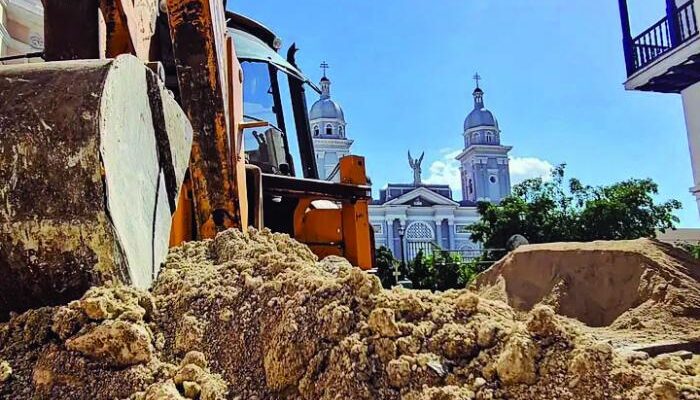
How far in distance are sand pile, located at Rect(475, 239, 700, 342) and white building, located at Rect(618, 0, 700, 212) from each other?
2.46 m

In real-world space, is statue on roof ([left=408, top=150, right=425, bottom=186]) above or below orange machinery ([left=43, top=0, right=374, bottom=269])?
above

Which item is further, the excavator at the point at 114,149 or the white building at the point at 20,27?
the white building at the point at 20,27

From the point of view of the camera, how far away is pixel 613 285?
840 cm

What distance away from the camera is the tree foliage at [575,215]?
1705 centimetres

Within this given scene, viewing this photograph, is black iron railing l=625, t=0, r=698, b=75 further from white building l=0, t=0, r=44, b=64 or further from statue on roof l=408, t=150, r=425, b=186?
statue on roof l=408, t=150, r=425, b=186

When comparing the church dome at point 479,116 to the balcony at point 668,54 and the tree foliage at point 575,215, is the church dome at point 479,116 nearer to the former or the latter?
the tree foliage at point 575,215

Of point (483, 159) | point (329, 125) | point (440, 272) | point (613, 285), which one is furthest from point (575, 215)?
point (483, 159)

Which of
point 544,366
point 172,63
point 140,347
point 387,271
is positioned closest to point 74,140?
point 140,347

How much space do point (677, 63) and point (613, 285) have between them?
13.7ft

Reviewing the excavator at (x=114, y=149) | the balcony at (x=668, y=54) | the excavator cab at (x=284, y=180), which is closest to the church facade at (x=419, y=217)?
the balcony at (x=668, y=54)

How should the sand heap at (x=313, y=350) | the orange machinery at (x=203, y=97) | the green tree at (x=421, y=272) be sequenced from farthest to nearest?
the green tree at (x=421, y=272) < the orange machinery at (x=203, y=97) < the sand heap at (x=313, y=350)

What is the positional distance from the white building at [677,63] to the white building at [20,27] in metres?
10.6

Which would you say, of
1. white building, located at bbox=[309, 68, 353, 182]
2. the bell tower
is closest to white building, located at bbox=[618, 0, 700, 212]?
white building, located at bbox=[309, 68, 353, 182]

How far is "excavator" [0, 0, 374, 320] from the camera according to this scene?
1.51 metres
